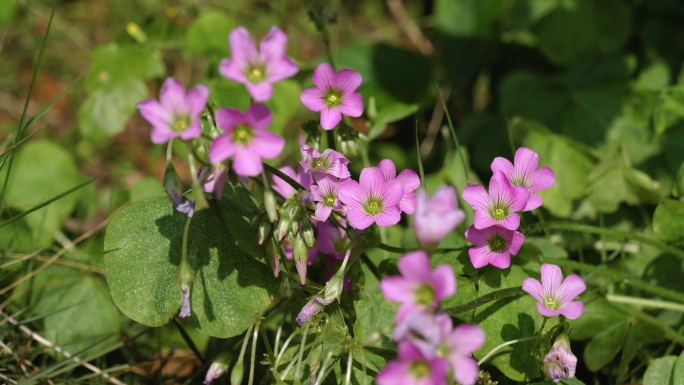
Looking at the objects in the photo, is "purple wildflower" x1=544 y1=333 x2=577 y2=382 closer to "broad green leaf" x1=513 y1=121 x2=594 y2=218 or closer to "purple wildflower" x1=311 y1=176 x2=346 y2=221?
"purple wildflower" x1=311 y1=176 x2=346 y2=221

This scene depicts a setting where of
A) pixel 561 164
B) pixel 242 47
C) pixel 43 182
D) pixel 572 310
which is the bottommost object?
pixel 43 182

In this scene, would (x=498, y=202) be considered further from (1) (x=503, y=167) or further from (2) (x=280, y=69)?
(2) (x=280, y=69)

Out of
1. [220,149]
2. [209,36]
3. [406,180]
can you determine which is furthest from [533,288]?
[209,36]

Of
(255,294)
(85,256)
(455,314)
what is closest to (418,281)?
(455,314)

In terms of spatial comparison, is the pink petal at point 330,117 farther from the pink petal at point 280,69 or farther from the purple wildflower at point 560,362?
the purple wildflower at point 560,362

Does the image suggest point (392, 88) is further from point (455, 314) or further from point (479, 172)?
point (455, 314)

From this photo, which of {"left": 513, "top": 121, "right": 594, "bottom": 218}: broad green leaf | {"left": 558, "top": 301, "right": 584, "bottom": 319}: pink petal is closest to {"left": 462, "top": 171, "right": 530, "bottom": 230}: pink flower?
{"left": 558, "top": 301, "right": 584, "bottom": 319}: pink petal
